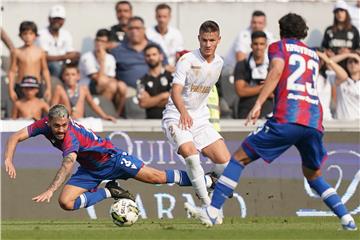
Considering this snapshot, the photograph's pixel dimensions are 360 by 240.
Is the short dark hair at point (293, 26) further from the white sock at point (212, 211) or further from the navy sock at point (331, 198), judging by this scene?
the white sock at point (212, 211)

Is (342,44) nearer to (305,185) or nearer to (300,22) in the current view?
(305,185)

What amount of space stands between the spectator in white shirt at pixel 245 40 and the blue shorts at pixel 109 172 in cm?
571

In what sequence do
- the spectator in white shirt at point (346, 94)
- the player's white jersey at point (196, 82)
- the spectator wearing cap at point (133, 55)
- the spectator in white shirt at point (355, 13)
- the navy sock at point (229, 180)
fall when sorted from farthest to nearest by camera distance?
the spectator in white shirt at point (355, 13) → the spectator wearing cap at point (133, 55) → the spectator in white shirt at point (346, 94) → the player's white jersey at point (196, 82) → the navy sock at point (229, 180)

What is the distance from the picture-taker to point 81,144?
14008 millimetres

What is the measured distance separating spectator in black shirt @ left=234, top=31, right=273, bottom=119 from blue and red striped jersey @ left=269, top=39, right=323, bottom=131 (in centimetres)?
681

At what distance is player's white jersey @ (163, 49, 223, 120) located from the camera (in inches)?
563

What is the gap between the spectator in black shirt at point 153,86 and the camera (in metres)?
19.0

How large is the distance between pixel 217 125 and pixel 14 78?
4606mm

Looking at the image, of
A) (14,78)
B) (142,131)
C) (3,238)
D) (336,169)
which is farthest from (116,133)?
(3,238)

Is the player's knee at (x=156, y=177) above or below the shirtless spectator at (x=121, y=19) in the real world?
below

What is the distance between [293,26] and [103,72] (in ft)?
26.7

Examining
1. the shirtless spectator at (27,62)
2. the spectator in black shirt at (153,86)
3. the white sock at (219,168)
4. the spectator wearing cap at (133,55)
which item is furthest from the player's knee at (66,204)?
the spectator wearing cap at (133,55)

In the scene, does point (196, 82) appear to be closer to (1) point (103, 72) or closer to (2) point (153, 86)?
(2) point (153, 86)

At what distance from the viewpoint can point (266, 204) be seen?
18125 mm
